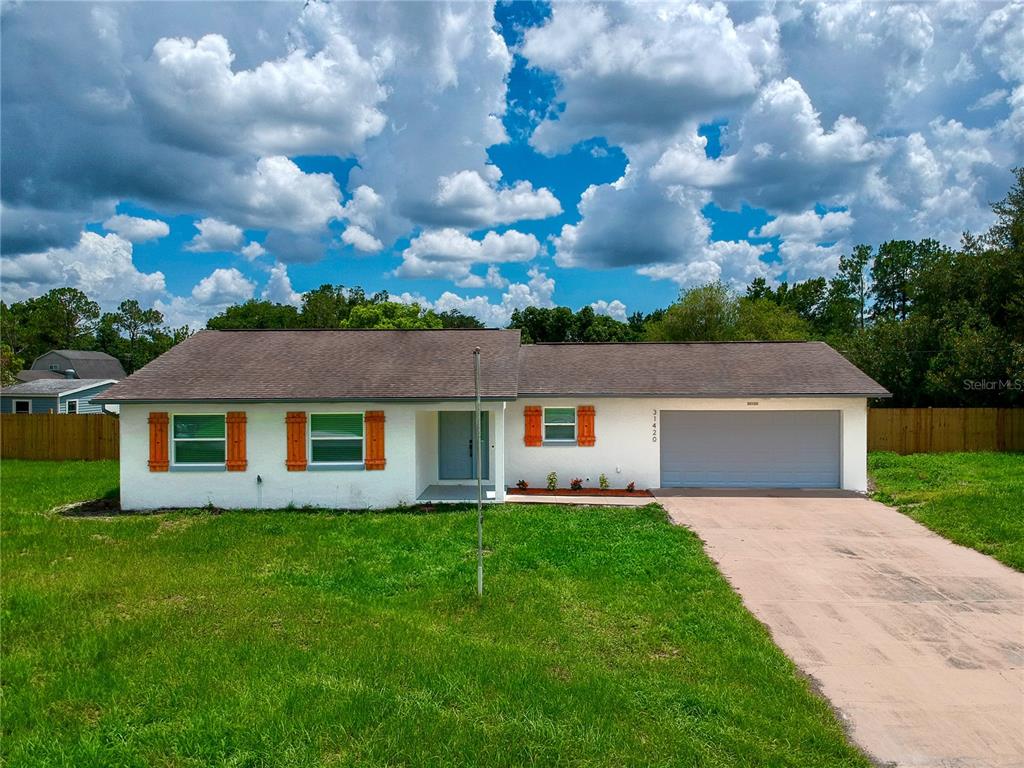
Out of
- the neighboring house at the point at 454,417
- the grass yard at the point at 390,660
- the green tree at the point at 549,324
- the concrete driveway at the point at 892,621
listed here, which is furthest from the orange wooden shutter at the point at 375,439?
the green tree at the point at 549,324

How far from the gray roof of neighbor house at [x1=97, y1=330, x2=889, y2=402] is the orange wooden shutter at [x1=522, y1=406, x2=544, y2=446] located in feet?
1.82

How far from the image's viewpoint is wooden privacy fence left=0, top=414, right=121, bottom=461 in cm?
2180

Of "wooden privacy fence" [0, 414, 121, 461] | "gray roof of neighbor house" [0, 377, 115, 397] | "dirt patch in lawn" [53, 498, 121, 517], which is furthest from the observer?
"gray roof of neighbor house" [0, 377, 115, 397]

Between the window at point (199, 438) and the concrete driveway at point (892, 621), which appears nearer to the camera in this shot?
the concrete driveway at point (892, 621)

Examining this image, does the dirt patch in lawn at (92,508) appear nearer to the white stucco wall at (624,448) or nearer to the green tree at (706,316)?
the white stucco wall at (624,448)

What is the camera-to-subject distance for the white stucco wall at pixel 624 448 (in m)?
15.3

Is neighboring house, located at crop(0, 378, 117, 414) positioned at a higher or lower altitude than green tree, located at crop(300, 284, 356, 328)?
lower

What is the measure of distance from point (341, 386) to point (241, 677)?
857cm

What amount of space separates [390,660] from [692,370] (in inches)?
502

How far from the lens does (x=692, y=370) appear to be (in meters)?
16.5

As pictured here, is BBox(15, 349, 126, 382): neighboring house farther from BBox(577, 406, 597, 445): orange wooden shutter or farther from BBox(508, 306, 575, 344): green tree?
BBox(577, 406, 597, 445): orange wooden shutter

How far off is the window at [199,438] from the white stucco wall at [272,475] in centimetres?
28

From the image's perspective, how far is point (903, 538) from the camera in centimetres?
1084

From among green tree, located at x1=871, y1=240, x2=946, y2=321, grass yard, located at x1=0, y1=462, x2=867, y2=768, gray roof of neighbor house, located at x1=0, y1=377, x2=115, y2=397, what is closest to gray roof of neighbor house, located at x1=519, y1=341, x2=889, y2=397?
grass yard, located at x1=0, y1=462, x2=867, y2=768
